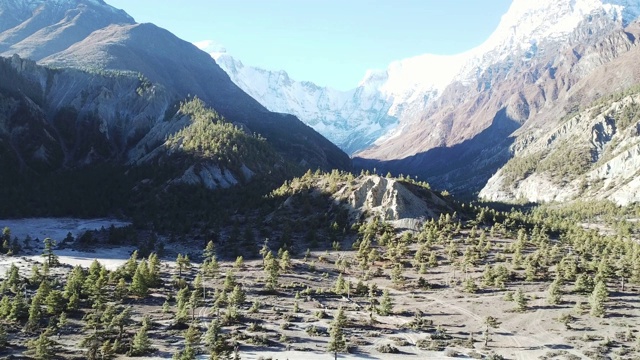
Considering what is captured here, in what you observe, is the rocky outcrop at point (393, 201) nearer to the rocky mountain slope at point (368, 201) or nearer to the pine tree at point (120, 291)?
the rocky mountain slope at point (368, 201)

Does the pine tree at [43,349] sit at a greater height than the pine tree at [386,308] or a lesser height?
lesser

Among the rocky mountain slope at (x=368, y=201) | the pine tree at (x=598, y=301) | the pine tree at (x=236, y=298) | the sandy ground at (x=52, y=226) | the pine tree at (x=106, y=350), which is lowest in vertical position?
the pine tree at (x=106, y=350)

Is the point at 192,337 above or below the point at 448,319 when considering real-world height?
below

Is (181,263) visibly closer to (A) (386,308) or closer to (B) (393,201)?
(A) (386,308)

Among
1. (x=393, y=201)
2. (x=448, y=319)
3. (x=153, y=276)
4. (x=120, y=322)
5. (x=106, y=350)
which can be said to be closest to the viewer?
(x=106, y=350)

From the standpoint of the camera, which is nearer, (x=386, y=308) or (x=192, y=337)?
(x=192, y=337)

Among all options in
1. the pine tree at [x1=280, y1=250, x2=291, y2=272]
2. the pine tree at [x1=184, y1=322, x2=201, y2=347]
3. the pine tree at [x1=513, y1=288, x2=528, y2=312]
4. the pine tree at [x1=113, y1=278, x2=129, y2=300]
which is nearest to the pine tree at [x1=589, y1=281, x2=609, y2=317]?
the pine tree at [x1=513, y1=288, x2=528, y2=312]

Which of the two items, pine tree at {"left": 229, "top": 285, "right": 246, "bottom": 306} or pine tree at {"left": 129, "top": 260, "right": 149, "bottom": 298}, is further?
pine tree at {"left": 129, "top": 260, "right": 149, "bottom": 298}

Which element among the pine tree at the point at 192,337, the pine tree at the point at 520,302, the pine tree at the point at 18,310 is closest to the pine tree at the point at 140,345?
the pine tree at the point at 192,337

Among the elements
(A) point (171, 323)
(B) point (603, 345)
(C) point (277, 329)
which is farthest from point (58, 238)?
(B) point (603, 345)

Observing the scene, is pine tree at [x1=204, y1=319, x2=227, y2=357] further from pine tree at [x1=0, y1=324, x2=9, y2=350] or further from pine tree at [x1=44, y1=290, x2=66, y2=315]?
pine tree at [x1=44, y1=290, x2=66, y2=315]

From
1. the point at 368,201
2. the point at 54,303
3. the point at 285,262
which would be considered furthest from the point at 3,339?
the point at 368,201

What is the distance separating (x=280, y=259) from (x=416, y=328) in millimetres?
48299

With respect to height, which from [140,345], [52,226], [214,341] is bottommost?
[140,345]
